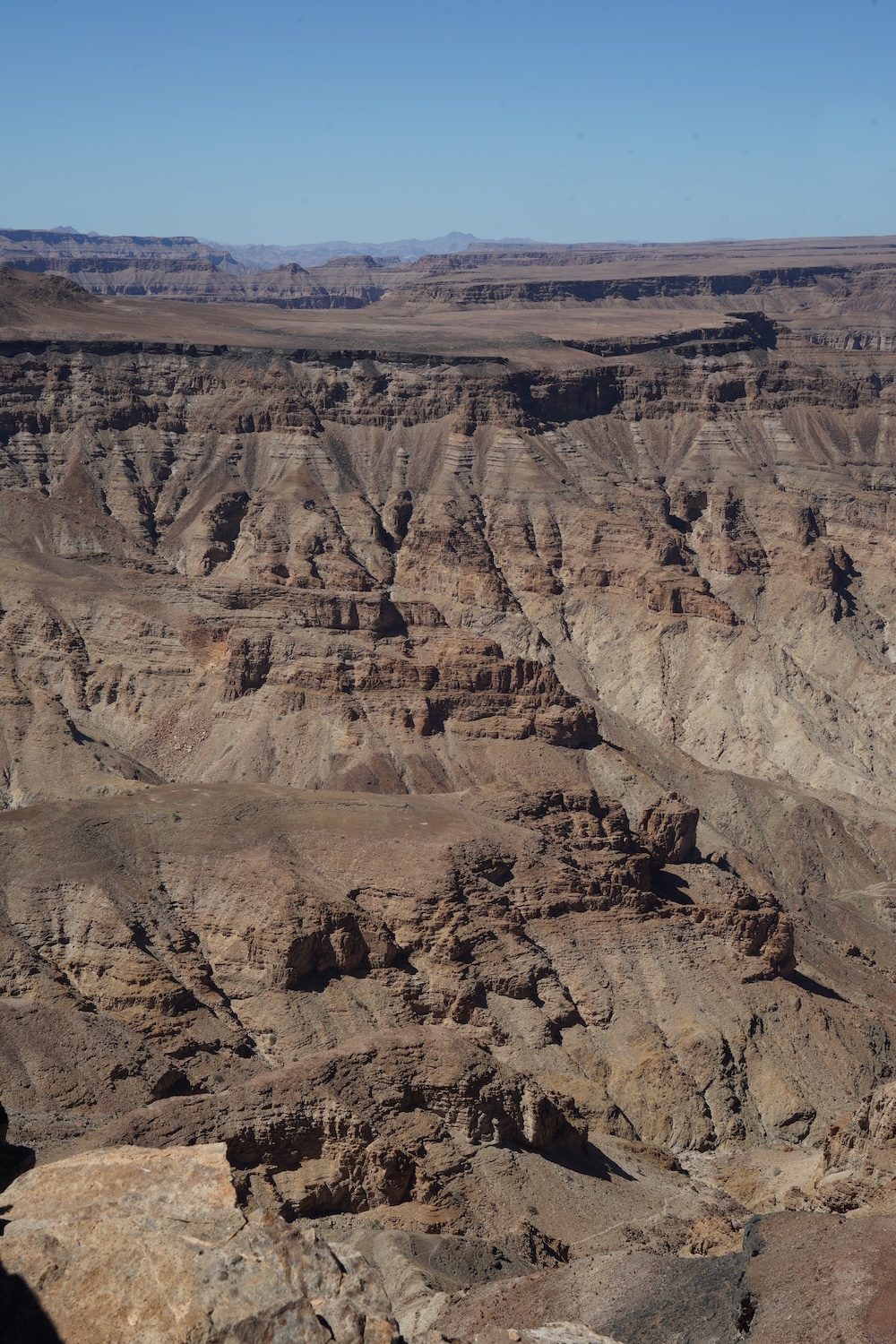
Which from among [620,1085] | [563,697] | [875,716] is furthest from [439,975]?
[875,716]

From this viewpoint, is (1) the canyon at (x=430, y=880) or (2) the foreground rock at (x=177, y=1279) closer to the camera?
(2) the foreground rock at (x=177, y=1279)

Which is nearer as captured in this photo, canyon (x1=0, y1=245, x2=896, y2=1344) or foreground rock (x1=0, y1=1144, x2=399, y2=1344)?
foreground rock (x1=0, y1=1144, x2=399, y2=1344)

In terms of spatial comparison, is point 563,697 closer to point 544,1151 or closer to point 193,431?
point 544,1151

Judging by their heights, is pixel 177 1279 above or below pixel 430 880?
above

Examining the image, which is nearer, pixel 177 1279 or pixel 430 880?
pixel 177 1279
